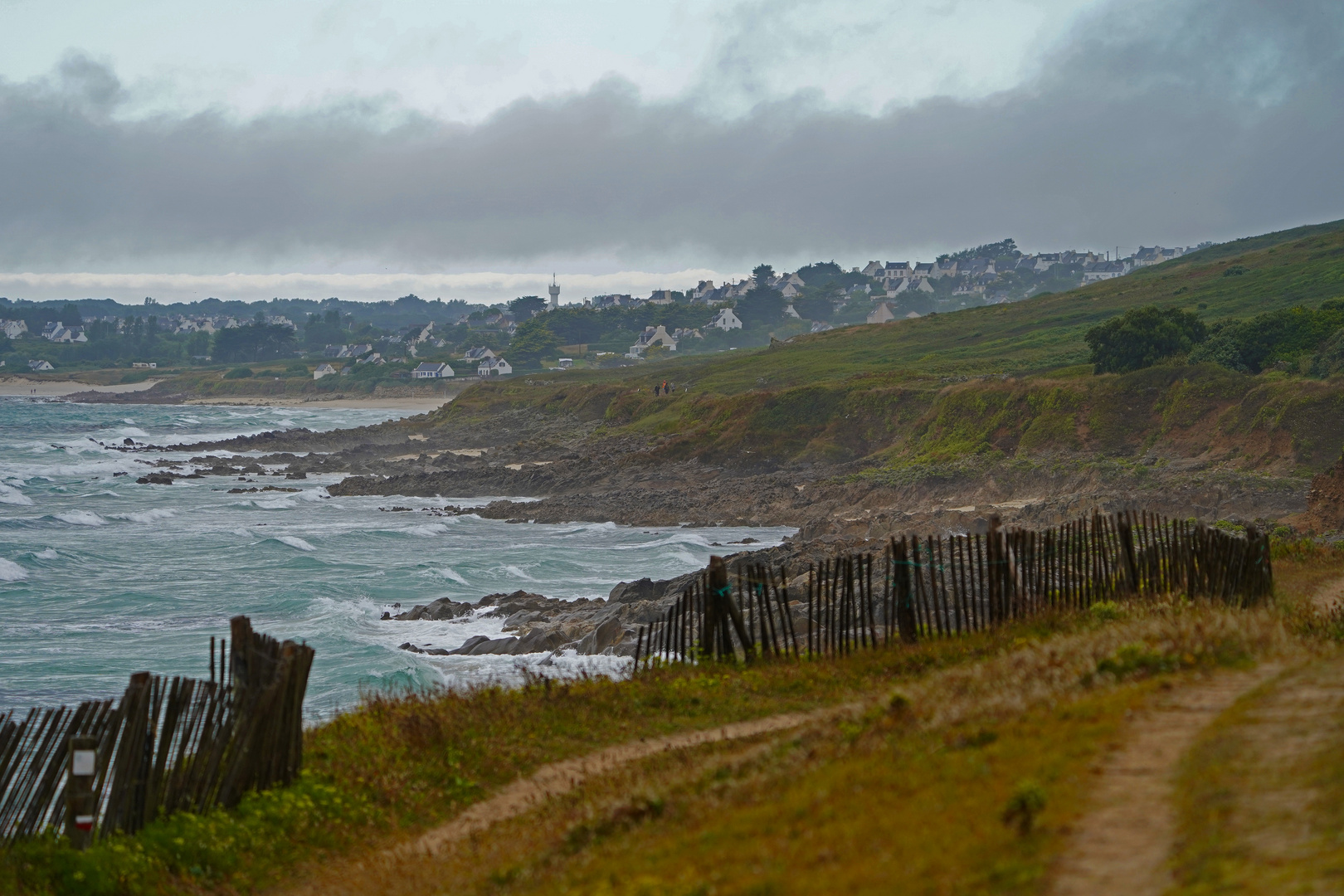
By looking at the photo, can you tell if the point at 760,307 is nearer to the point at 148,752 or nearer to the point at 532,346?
the point at 532,346

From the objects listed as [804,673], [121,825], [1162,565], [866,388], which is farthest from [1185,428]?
[121,825]

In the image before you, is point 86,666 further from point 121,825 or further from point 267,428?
point 267,428

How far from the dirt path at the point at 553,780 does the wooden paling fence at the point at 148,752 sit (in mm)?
1468

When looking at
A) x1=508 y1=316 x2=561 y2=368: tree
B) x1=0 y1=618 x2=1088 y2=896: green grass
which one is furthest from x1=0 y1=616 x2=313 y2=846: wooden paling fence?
x1=508 y1=316 x2=561 y2=368: tree

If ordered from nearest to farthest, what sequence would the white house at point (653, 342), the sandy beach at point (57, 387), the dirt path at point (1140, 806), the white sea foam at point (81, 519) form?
the dirt path at point (1140, 806), the white sea foam at point (81, 519), the white house at point (653, 342), the sandy beach at point (57, 387)

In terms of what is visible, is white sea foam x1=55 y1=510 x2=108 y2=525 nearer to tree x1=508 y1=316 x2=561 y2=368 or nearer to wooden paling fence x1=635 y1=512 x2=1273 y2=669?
wooden paling fence x1=635 y1=512 x2=1273 y2=669

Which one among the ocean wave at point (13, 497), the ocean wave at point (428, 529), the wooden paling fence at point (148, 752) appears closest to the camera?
the wooden paling fence at point (148, 752)

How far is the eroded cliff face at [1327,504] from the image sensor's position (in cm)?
2528

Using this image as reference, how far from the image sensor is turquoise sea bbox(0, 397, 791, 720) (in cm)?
2264

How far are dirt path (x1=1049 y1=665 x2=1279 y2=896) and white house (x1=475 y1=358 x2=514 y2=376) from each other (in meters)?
139

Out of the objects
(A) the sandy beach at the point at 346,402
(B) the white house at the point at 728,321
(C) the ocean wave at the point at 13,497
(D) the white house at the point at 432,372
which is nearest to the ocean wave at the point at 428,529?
(C) the ocean wave at the point at 13,497

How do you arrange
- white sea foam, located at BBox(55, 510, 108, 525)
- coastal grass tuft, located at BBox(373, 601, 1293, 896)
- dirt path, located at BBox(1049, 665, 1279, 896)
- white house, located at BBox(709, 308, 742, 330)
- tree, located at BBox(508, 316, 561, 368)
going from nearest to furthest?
dirt path, located at BBox(1049, 665, 1279, 896)
coastal grass tuft, located at BBox(373, 601, 1293, 896)
white sea foam, located at BBox(55, 510, 108, 525)
tree, located at BBox(508, 316, 561, 368)
white house, located at BBox(709, 308, 742, 330)

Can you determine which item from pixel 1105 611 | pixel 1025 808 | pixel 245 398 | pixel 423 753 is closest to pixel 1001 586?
pixel 1105 611

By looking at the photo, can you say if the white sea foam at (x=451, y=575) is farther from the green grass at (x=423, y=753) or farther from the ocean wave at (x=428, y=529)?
the green grass at (x=423, y=753)
